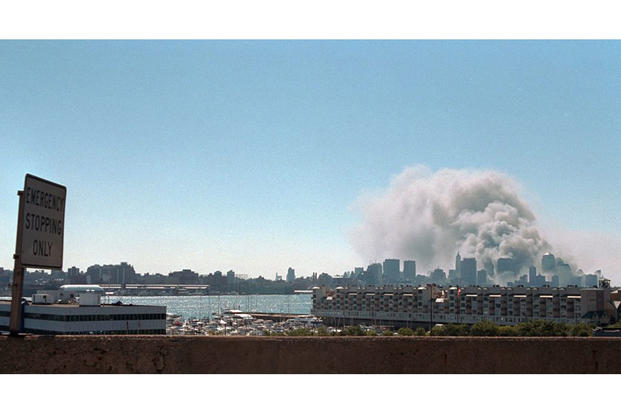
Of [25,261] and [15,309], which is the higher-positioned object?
[25,261]

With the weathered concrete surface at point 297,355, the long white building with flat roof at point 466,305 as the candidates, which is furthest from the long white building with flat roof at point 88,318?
the long white building with flat roof at point 466,305

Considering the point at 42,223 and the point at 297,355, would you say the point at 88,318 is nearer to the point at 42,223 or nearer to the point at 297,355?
the point at 42,223

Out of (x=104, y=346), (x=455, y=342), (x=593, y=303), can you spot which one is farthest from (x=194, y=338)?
(x=593, y=303)

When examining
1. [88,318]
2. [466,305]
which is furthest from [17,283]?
[466,305]

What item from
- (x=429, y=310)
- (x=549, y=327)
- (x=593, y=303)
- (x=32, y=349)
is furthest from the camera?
(x=429, y=310)

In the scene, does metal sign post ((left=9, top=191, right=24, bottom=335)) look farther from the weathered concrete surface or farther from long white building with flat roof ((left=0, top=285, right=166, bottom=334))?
long white building with flat roof ((left=0, top=285, right=166, bottom=334))

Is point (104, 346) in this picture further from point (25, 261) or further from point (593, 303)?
point (593, 303)

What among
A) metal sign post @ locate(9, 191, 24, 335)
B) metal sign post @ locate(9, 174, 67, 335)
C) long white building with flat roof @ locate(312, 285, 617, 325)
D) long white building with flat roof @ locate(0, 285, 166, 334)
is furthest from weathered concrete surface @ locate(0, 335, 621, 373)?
long white building with flat roof @ locate(312, 285, 617, 325)
